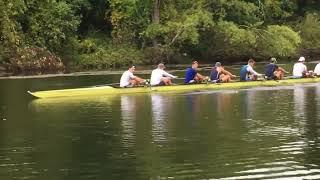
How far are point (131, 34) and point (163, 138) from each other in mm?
39417

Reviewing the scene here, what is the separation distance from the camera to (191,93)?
92.0 ft

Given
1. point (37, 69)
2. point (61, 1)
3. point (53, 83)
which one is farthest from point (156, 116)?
point (61, 1)

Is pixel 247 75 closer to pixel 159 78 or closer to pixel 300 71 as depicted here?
pixel 300 71

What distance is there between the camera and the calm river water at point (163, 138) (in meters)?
12.5

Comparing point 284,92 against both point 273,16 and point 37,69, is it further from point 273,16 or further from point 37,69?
point 273,16

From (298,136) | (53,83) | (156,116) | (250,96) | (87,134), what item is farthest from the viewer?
(53,83)

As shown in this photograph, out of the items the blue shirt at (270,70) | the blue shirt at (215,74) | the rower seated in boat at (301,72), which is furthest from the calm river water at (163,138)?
the rower seated in boat at (301,72)

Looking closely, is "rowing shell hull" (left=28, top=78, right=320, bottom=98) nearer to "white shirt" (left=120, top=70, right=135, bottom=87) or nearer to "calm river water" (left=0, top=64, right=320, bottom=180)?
"white shirt" (left=120, top=70, right=135, bottom=87)

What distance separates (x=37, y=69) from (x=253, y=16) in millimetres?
21813

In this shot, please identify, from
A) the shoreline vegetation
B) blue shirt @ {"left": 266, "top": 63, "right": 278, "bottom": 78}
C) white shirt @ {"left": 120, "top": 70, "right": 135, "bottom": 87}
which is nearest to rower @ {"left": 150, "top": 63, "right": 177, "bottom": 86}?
white shirt @ {"left": 120, "top": 70, "right": 135, "bottom": 87}

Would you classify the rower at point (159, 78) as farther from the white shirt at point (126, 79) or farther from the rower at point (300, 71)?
the rower at point (300, 71)

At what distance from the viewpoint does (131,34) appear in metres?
54.9

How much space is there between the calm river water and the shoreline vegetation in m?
22.2

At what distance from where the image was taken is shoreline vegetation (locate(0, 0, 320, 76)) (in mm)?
47562
